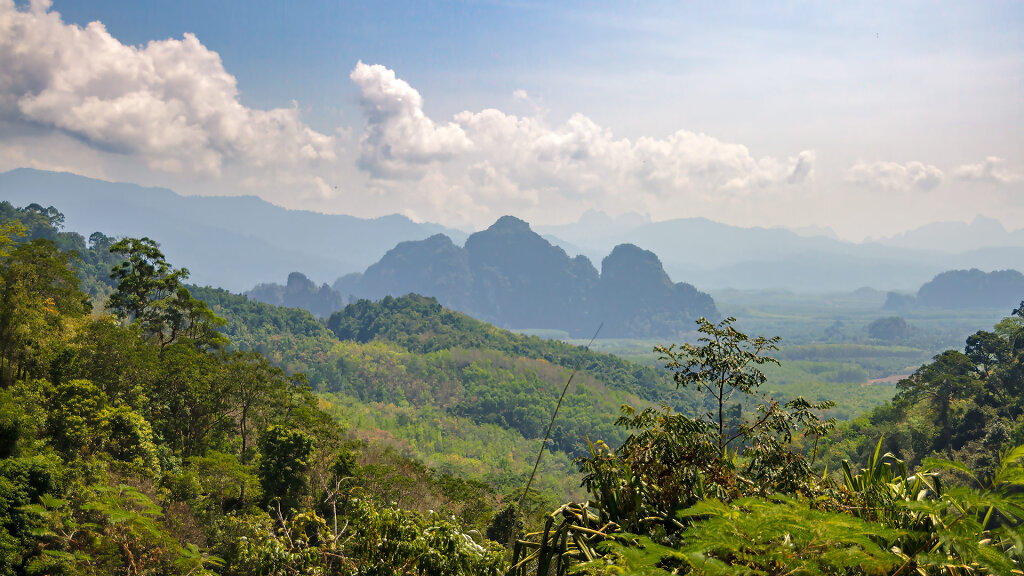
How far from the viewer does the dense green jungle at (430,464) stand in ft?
5.77

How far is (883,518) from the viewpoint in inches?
79.0

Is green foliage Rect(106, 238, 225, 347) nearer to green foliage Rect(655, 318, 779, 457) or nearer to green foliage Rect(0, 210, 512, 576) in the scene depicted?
green foliage Rect(0, 210, 512, 576)

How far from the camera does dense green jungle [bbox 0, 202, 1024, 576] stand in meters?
1.76

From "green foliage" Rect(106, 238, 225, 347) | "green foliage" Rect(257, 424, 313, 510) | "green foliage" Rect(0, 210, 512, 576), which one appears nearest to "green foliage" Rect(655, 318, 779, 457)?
"green foliage" Rect(0, 210, 512, 576)

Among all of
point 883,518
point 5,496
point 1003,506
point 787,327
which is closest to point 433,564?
point 883,518

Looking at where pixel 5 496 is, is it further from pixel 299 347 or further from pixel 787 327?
pixel 787 327

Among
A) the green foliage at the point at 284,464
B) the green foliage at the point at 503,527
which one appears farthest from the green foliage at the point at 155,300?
the green foliage at the point at 503,527

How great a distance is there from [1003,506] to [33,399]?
20.0m

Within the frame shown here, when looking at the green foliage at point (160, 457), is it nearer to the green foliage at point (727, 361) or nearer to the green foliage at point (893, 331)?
the green foliage at point (727, 361)

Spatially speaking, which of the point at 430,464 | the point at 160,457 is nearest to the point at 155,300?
the point at 160,457

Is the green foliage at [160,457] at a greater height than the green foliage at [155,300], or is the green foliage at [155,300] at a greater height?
the green foliage at [155,300]

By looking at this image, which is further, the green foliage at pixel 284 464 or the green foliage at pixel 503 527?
the green foliage at pixel 284 464

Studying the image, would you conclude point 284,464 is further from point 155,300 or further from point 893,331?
point 893,331

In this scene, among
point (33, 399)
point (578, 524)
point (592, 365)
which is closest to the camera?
point (578, 524)
